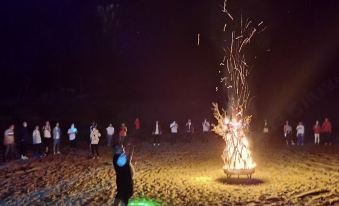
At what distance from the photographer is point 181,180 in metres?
16.3

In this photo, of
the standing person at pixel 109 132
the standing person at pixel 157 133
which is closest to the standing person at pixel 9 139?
the standing person at pixel 109 132

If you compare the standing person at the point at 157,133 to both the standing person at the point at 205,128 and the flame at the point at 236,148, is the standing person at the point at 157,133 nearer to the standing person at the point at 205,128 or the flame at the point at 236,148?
the standing person at the point at 205,128

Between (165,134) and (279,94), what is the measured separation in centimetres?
1168

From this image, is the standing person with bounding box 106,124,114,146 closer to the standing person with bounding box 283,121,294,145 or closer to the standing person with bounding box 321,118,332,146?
the standing person with bounding box 283,121,294,145

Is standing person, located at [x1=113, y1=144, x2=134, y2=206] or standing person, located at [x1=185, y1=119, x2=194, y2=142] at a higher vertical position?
standing person, located at [x1=185, y1=119, x2=194, y2=142]

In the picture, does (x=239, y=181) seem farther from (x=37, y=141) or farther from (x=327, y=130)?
(x=327, y=130)

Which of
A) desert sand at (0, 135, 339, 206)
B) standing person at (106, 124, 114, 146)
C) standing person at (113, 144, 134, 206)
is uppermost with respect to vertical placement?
standing person at (106, 124, 114, 146)

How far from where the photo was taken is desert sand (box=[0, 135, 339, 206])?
13.2m

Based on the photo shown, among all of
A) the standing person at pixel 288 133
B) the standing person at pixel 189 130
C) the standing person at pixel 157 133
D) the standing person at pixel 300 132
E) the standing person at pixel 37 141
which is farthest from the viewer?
the standing person at pixel 189 130

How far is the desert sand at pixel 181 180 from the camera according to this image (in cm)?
1318

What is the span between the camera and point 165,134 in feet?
117

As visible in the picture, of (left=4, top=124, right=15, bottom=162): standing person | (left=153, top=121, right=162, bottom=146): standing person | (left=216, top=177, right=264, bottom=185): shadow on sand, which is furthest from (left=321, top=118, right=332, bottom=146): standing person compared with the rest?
(left=4, top=124, right=15, bottom=162): standing person

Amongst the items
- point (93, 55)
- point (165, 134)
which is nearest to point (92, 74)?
point (93, 55)

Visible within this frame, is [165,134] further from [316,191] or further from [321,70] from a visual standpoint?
[316,191]
